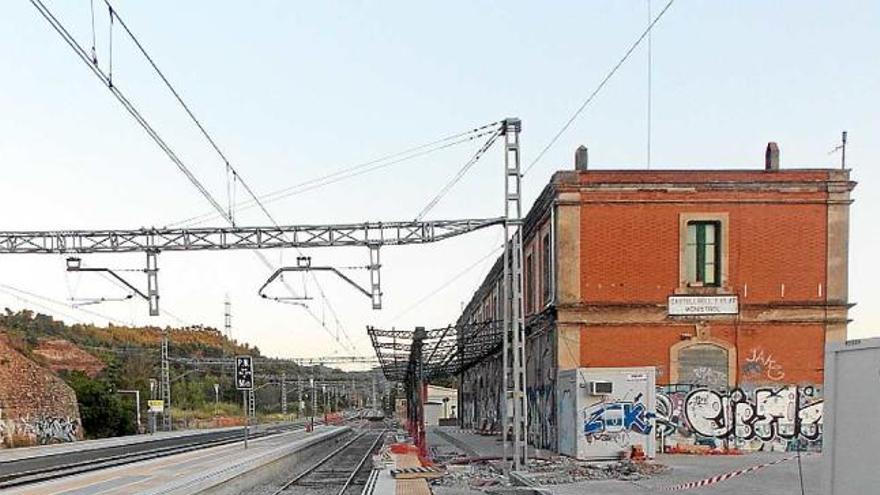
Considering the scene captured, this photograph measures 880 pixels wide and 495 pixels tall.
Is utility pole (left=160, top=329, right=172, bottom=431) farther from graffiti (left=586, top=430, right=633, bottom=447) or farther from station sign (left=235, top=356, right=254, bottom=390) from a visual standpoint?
graffiti (left=586, top=430, right=633, bottom=447)

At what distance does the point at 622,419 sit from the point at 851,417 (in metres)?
19.3

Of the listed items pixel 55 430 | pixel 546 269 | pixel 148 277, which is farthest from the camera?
pixel 55 430

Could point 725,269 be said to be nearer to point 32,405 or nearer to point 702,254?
point 702,254

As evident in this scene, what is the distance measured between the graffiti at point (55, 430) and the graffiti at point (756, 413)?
33.3 m

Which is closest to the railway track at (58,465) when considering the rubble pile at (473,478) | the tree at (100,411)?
the rubble pile at (473,478)

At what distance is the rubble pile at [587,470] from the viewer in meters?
20.6

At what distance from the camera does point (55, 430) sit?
157 ft

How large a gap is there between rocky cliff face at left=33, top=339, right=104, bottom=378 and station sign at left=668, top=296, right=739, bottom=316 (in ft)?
194

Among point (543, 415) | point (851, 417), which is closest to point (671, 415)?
point (543, 415)

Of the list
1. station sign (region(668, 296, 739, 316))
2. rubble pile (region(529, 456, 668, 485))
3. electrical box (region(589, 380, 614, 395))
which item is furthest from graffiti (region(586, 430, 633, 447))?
station sign (region(668, 296, 739, 316))

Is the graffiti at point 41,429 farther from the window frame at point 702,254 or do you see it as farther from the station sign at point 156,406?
the window frame at point 702,254

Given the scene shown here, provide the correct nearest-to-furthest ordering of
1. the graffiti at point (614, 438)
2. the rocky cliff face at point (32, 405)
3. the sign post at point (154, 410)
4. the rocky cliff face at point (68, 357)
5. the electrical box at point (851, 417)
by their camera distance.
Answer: the electrical box at point (851, 417) → the graffiti at point (614, 438) → the rocky cliff face at point (32, 405) → the sign post at point (154, 410) → the rocky cliff face at point (68, 357)

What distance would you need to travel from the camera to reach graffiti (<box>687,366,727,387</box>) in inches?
1168

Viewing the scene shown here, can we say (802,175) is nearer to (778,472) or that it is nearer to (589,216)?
(589,216)
